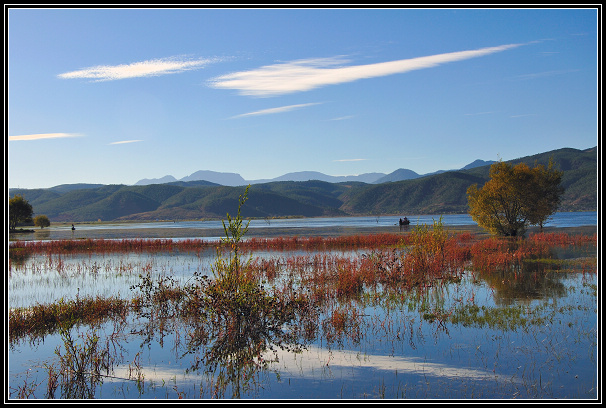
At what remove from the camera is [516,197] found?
4028 centimetres

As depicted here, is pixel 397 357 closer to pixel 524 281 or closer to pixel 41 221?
pixel 524 281

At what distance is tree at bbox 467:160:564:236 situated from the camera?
39875 mm

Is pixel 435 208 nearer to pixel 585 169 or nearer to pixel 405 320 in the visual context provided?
pixel 585 169

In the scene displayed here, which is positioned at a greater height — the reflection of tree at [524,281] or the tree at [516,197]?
the tree at [516,197]

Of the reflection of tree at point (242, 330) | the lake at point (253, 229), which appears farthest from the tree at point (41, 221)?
the reflection of tree at point (242, 330)

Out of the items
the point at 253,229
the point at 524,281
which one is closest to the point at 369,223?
the point at 253,229

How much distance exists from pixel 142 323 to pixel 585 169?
20764cm

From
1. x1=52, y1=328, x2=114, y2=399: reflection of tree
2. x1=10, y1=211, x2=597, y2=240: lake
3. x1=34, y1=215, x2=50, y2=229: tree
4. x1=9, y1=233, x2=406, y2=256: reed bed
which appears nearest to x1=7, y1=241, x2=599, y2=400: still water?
x1=52, y1=328, x2=114, y2=399: reflection of tree

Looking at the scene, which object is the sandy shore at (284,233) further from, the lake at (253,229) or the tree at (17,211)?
the tree at (17,211)

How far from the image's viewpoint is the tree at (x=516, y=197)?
39.9m

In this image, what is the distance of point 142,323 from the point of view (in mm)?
12984

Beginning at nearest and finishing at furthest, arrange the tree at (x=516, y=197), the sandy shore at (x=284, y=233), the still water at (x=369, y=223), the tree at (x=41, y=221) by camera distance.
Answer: the tree at (x=516, y=197) → the sandy shore at (x=284, y=233) → the still water at (x=369, y=223) → the tree at (x=41, y=221)

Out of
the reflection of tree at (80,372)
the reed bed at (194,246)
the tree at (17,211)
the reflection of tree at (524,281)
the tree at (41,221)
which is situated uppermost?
the tree at (17,211)
